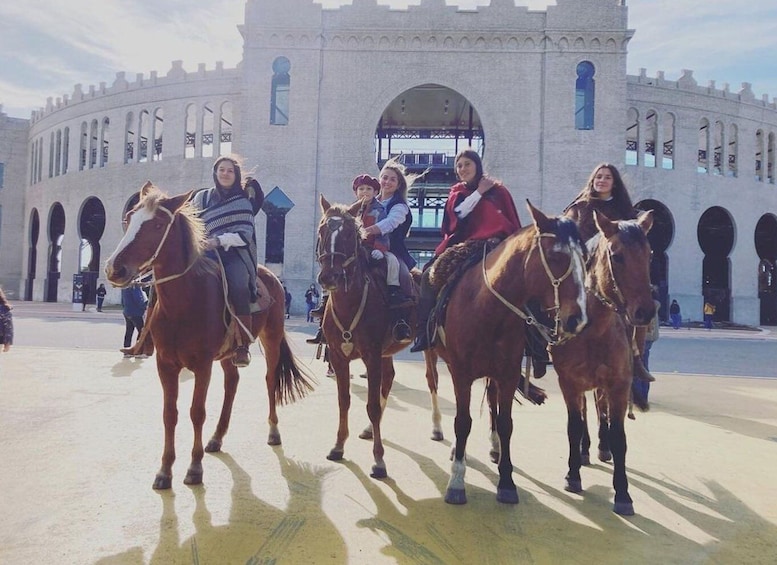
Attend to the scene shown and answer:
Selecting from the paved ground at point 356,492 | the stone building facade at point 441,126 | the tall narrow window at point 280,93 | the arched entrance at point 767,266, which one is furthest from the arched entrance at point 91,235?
the arched entrance at point 767,266

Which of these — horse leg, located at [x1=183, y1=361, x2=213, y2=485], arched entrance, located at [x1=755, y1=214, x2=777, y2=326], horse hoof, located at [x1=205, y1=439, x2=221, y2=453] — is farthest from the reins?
arched entrance, located at [x1=755, y1=214, x2=777, y2=326]

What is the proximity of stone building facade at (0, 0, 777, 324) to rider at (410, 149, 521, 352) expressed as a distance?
21.7 m

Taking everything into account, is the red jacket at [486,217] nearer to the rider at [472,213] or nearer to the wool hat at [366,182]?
the rider at [472,213]

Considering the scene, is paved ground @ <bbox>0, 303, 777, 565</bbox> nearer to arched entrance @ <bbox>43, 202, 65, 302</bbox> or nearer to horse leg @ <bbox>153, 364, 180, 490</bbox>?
horse leg @ <bbox>153, 364, 180, 490</bbox>

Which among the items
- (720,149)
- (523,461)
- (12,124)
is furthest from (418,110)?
(12,124)

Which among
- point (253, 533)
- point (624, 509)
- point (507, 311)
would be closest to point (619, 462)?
point (624, 509)

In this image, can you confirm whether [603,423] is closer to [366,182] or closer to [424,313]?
[424,313]

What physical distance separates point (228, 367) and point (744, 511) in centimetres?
481

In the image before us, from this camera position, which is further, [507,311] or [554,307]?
[507,311]

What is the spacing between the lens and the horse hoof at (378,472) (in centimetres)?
448

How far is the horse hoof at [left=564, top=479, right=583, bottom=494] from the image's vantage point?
4242 mm

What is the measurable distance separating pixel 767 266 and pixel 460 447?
1581 inches

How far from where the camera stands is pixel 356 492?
13.5ft

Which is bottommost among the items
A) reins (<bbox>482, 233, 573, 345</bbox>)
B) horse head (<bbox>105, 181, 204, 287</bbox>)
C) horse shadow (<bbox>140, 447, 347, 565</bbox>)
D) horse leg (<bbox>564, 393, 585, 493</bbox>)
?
horse shadow (<bbox>140, 447, 347, 565</bbox>)
